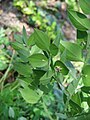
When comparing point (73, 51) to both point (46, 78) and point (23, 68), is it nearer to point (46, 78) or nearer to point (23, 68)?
point (46, 78)

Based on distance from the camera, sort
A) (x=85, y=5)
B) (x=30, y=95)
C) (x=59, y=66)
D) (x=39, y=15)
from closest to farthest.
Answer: (x=85, y=5) < (x=59, y=66) < (x=30, y=95) < (x=39, y=15)

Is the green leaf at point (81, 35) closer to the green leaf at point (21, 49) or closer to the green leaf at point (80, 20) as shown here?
the green leaf at point (80, 20)

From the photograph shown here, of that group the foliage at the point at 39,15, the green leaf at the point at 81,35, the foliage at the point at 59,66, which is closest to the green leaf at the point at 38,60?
the foliage at the point at 59,66

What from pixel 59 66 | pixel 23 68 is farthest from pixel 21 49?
pixel 59 66

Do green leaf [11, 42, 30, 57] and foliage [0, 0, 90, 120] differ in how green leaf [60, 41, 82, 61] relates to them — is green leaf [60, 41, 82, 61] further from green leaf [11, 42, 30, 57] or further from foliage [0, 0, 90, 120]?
green leaf [11, 42, 30, 57]

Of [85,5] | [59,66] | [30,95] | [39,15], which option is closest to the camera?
[85,5]

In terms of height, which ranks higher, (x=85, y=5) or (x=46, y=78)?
(x=85, y=5)

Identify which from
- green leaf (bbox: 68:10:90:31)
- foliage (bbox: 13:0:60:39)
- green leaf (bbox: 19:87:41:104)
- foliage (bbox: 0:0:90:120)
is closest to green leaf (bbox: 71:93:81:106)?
foliage (bbox: 0:0:90:120)
